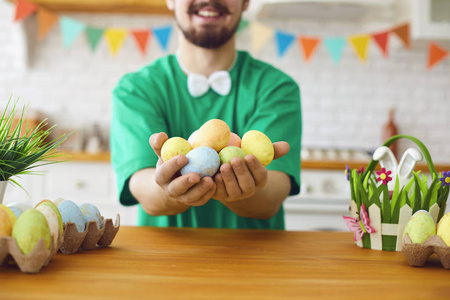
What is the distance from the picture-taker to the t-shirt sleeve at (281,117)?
1.27 m

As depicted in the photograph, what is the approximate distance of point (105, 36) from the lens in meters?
2.99

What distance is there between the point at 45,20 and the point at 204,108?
1938mm

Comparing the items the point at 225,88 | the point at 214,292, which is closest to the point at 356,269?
the point at 214,292

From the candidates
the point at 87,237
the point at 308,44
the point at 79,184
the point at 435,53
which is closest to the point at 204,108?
the point at 87,237

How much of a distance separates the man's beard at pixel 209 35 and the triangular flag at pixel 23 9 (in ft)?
6.01

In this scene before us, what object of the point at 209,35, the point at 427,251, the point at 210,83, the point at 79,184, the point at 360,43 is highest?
the point at 360,43

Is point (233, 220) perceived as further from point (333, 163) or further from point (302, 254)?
point (333, 163)

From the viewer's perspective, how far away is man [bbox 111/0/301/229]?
120 cm

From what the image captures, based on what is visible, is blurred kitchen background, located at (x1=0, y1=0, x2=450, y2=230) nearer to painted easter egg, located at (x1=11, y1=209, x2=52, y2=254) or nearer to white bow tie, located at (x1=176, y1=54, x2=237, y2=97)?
white bow tie, located at (x1=176, y1=54, x2=237, y2=97)

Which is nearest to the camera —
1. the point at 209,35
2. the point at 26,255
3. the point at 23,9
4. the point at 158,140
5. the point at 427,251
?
the point at 26,255

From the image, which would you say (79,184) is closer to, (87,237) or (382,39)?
(87,237)

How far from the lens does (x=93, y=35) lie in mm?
2961

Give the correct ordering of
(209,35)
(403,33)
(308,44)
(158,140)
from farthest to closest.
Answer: (308,44)
(403,33)
(209,35)
(158,140)

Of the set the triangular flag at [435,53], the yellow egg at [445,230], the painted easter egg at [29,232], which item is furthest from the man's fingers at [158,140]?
the triangular flag at [435,53]
